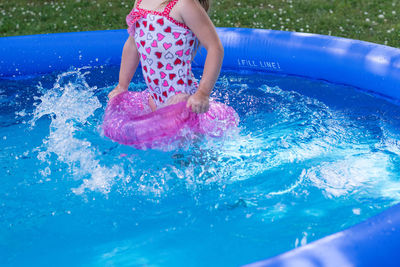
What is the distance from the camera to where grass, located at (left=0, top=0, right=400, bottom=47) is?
5918mm

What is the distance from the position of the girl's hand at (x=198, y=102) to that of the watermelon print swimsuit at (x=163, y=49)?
0.28 m

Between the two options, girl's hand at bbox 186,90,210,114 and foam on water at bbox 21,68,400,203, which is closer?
girl's hand at bbox 186,90,210,114

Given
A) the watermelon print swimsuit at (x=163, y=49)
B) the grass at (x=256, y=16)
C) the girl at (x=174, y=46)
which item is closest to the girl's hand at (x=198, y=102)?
the girl at (x=174, y=46)

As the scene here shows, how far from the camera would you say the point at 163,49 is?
2.54 meters

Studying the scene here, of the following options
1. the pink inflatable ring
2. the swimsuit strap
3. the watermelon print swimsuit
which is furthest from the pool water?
the swimsuit strap

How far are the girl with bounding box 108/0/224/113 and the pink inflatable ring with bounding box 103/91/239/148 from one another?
0.32 ft

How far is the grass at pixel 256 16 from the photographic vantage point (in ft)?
19.4

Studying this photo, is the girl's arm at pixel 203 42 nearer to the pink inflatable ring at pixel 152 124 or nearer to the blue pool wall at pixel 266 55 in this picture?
the pink inflatable ring at pixel 152 124

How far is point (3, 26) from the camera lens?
6199mm

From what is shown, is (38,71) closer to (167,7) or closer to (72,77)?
(72,77)

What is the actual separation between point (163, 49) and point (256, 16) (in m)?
4.16

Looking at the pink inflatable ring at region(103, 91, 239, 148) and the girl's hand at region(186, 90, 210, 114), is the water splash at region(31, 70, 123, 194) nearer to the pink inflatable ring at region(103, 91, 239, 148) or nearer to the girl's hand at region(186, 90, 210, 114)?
the pink inflatable ring at region(103, 91, 239, 148)

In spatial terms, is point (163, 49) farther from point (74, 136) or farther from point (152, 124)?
point (74, 136)

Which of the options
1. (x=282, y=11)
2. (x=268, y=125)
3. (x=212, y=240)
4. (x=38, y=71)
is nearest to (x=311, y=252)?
(x=212, y=240)
